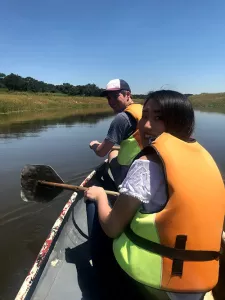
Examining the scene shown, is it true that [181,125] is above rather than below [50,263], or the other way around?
above

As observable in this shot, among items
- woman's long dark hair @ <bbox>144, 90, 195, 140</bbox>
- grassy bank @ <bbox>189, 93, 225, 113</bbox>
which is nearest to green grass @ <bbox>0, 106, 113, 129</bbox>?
woman's long dark hair @ <bbox>144, 90, 195, 140</bbox>

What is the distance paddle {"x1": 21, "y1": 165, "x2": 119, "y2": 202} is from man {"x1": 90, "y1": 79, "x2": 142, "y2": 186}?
2.64 ft

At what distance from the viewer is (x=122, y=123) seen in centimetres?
402

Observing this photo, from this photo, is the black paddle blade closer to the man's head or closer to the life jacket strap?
the man's head

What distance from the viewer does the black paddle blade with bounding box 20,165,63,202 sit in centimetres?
359

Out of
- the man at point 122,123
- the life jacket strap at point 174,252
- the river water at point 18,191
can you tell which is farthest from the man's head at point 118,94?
the life jacket strap at point 174,252

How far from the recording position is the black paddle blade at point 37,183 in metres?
3.59

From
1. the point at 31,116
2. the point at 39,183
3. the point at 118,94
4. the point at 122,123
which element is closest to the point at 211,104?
the point at 31,116

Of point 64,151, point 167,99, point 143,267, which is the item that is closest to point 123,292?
point 143,267

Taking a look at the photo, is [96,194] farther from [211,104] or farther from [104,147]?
[211,104]

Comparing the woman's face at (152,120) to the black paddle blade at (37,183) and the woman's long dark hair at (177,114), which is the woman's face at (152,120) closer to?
the woman's long dark hair at (177,114)

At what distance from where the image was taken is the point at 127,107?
411 centimetres

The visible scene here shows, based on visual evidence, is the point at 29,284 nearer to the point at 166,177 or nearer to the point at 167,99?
the point at 166,177

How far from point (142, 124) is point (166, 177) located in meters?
0.64
